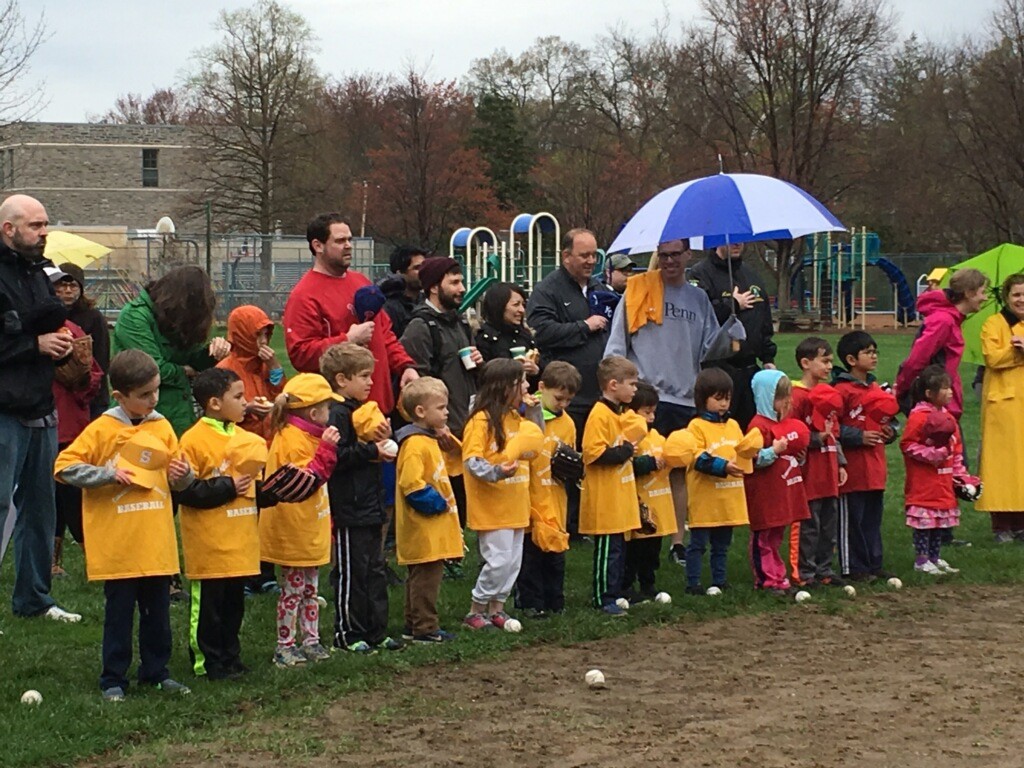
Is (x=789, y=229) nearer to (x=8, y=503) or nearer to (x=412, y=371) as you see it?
(x=412, y=371)

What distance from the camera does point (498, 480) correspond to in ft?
25.6

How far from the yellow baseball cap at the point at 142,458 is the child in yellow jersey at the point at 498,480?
193cm

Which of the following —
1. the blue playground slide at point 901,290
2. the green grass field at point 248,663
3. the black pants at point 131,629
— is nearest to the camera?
the green grass field at point 248,663

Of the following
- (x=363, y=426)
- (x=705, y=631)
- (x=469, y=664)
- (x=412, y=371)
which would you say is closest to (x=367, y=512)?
(x=363, y=426)

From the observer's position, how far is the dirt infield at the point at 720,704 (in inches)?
223

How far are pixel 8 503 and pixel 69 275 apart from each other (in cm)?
222

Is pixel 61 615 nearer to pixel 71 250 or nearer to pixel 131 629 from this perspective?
pixel 131 629

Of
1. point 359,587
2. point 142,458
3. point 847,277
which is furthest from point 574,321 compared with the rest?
point 847,277

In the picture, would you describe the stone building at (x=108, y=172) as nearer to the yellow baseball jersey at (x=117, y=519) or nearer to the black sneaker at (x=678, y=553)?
the black sneaker at (x=678, y=553)

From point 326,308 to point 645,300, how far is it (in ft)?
7.55

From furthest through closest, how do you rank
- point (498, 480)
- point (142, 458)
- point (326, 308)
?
point (326, 308) < point (498, 480) < point (142, 458)

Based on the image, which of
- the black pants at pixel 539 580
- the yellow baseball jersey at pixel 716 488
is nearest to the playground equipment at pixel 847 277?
the yellow baseball jersey at pixel 716 488

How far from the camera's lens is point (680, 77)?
57.7m

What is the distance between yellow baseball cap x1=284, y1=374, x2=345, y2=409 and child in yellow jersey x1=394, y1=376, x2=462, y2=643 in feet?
2.09
